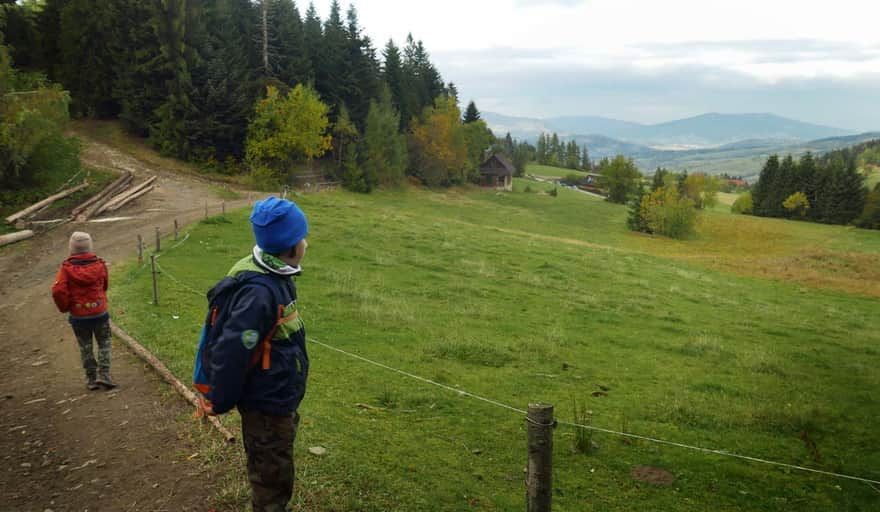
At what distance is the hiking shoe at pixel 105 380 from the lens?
329 inches

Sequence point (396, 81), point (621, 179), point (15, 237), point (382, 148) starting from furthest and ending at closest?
point (621, 179), point (396, 81), point (382, 148), point (15, 237)

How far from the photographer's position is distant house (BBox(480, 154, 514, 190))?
8925 centimetres

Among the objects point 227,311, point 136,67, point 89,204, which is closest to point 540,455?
point 227,311

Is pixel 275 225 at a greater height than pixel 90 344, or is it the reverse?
pixel 275 225

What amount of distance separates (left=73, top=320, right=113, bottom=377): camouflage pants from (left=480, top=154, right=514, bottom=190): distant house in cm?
8172

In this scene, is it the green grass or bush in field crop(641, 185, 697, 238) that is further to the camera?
bush in field crop(641, 185, 697, 238)

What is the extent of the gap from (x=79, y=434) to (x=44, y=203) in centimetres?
2343

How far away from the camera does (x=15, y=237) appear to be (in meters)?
20.6

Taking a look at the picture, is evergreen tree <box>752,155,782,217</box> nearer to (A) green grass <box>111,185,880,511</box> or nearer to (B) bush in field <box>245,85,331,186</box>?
(A) green grass <box>111,185,880,511</box>

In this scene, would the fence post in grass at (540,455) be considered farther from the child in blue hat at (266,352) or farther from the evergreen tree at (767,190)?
the evergreen tree at (767,190)

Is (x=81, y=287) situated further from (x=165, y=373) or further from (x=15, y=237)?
(x=15, y=237)

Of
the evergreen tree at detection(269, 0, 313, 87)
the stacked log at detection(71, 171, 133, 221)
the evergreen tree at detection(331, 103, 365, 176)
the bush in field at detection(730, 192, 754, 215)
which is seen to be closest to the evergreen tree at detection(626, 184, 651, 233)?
the evergreen tree at detection(331, 103, 365, 176)

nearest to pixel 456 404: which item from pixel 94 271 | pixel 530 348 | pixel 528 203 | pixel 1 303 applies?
pixel 530 348

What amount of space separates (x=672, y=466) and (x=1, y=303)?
15781 mm
